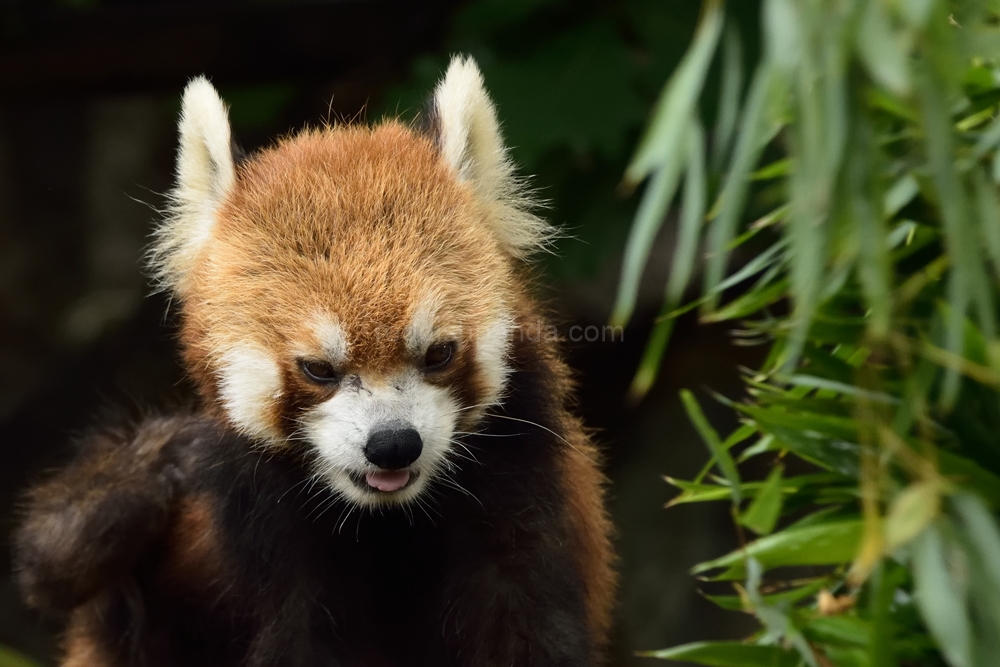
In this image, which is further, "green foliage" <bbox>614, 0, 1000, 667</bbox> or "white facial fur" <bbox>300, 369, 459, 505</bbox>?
"white facial fur" <bbox>300, 369, 459, 505</bbox>

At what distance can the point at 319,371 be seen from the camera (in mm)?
2258

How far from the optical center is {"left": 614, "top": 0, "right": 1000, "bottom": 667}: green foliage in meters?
1.60

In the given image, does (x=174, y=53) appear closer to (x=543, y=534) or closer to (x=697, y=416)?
(x=543, y=534)

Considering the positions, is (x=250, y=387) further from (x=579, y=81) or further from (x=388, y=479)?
(x=579, y=81)

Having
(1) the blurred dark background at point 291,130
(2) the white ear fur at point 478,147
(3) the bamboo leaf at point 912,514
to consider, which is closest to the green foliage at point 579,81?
(1) the blurred dark background at point 291,130

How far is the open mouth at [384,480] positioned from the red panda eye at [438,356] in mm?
231

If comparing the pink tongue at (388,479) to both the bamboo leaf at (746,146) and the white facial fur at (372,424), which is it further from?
the bamboo leaf at (746,146)

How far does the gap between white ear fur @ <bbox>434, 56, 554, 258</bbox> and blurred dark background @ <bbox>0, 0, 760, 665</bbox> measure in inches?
15.5

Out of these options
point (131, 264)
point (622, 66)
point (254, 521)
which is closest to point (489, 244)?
point (254, 521)

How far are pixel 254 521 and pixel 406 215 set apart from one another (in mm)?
788

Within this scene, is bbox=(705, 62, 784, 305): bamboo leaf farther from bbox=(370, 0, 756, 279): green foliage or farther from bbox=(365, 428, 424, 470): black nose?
bbox=(370, 0, 756, 279): green foliage

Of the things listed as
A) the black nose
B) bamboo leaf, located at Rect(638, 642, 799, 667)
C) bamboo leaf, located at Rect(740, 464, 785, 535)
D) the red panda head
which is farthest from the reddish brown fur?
bamboo leaf, located at Rect(638, 642, 799, 667)

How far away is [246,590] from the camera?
2496 mm

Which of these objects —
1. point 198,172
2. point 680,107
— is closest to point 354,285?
point 198,172
